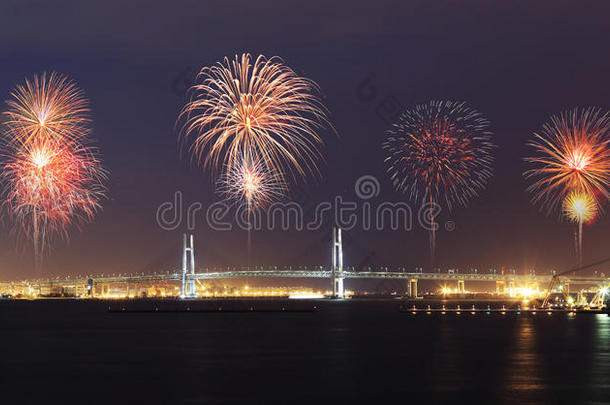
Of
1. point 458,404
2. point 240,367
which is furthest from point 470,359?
point 458,404

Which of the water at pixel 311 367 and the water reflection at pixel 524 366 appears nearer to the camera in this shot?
the water at pixel 311 367

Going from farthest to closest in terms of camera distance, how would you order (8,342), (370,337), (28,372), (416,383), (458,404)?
1. (370,337)
2. (8,342)
3. (28,372)
4. (416,383)
5. (458,404)

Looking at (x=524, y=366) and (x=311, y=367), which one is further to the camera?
(x=311, y=367)

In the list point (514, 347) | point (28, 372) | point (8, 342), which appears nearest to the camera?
point (28, 372)

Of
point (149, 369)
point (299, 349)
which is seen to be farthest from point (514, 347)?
point (149, 369)

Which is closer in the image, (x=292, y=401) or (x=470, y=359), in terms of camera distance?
(x=292, y=401)

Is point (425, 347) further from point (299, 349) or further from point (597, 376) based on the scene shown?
point (597, 376)

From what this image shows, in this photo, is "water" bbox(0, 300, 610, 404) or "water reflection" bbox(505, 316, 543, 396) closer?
"water" bbox(0, 300, 610, 404)
